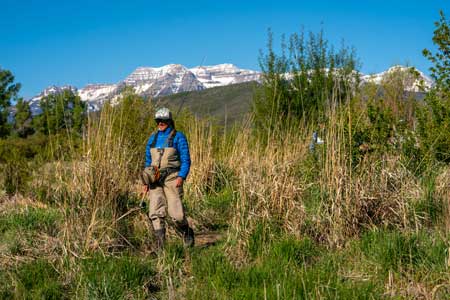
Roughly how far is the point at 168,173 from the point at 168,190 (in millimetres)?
202

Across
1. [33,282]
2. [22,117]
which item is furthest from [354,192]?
[22,117]

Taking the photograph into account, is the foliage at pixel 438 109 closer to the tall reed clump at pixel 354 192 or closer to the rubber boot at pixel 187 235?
the tall reed clump at pixel 354 192

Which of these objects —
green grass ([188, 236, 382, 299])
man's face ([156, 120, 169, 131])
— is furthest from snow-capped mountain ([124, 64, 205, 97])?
green grass ([188, 236, 382, 299])

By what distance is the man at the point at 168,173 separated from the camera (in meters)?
6.07

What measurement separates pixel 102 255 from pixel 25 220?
201 centimetres

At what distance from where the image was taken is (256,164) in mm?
6254

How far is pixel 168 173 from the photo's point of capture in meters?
6.18

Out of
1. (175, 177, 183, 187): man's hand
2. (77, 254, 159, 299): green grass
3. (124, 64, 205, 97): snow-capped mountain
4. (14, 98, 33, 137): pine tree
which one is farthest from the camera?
(14, 98, 33, 137): pine tree

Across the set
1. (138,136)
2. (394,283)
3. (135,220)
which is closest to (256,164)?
(135,220)

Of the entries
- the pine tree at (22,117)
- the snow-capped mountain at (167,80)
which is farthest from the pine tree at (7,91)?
the snow-capped mountain at (167,80)

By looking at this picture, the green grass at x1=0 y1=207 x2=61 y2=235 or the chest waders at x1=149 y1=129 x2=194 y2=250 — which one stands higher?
the chest waders at x1=149 y1=129 x2=194 y2=250

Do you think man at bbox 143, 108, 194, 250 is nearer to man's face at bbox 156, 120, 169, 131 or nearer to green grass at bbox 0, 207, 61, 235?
man's face at bbox 156, 120, 169, 131

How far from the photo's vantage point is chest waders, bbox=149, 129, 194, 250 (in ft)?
19.9

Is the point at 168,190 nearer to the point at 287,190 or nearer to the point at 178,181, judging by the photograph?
the point at 178,181
